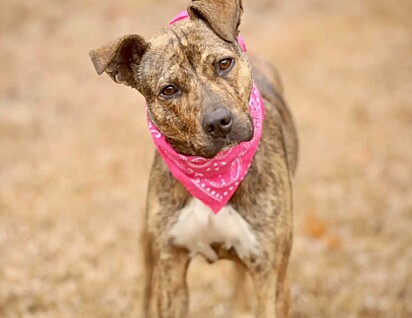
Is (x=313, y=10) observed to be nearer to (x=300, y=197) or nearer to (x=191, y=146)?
(x=300, y=197)

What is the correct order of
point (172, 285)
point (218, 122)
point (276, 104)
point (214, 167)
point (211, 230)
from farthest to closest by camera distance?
1. point (276, 104)
2. point (172, 285)
3. point (211, 230)
4. point (214, 167)
5. point (218, 122)

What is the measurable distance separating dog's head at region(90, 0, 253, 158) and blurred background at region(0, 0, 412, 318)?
8.26 ft

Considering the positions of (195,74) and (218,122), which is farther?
(195,74)

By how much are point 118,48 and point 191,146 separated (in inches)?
27.2

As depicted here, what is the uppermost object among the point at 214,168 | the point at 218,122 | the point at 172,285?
the point at 218,122

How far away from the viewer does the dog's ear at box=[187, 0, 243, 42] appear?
169 inches

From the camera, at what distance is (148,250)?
5.25 metres

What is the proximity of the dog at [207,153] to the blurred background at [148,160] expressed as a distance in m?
1.62

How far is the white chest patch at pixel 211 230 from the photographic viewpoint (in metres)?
4.67

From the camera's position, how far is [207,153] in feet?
13.7

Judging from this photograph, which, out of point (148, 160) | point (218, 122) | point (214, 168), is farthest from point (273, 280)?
point (148, 160)

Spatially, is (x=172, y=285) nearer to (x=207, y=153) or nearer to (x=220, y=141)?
(x=207, y=153)

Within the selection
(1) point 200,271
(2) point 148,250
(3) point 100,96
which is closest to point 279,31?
(3) point 100,96

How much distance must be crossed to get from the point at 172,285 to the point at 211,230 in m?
0.51
